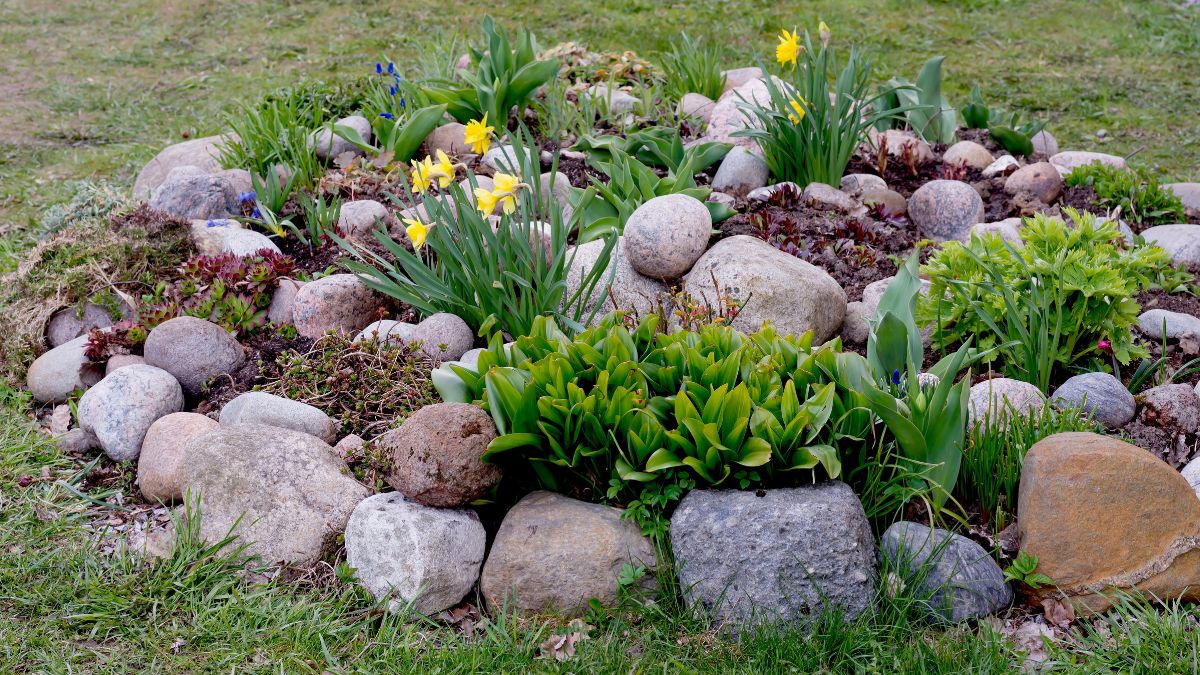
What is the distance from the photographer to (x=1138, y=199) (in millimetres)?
5246

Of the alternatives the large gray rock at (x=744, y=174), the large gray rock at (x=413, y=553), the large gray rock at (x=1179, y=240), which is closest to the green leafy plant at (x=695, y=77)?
the large gray rock at (x=744, y=174)

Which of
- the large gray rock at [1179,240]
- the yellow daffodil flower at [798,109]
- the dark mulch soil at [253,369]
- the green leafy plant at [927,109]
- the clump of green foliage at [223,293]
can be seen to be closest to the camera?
the dark mulch soil at [253,369]

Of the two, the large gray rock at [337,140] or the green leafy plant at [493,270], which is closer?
the green leafy plant at [493,270]

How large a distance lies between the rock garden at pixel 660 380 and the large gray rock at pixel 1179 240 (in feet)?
0.06

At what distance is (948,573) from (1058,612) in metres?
0.35

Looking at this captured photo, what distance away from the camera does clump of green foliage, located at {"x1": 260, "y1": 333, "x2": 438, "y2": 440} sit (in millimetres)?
3945

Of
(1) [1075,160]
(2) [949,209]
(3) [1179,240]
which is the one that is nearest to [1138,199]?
(3) [1179,240]

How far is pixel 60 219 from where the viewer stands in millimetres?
5746

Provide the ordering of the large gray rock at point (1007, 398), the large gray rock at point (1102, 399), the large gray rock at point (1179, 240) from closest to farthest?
the large gray rock at point (1007, 398)
the large gray rock at point (1102, 399)
the large gray rock at point (1179, 240)

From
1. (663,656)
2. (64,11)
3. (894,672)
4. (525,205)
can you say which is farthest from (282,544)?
(64,11)

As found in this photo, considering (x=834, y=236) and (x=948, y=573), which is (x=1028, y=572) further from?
(x=834, y=236)

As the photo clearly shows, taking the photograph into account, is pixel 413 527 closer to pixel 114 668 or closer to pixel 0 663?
pixel 114 668

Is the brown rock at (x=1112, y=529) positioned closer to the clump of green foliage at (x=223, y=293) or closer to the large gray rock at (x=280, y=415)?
the large gray rock at (x=280, y=415)

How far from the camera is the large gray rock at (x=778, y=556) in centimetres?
297
